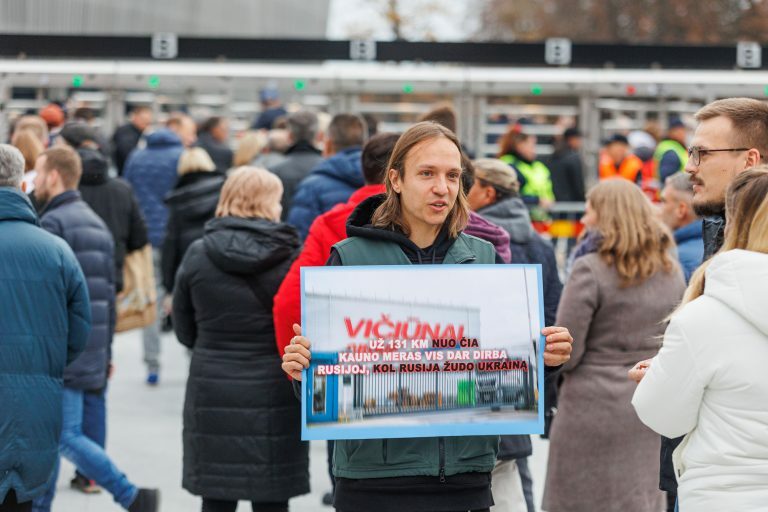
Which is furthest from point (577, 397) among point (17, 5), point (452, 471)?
point (17, 5)

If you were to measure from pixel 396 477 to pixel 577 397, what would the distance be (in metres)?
2.36

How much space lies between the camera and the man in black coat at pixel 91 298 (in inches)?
276

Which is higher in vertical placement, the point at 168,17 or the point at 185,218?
the point at 168,17

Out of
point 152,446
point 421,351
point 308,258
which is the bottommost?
point 152,446

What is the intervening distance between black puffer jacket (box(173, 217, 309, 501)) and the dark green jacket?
6.49 ft

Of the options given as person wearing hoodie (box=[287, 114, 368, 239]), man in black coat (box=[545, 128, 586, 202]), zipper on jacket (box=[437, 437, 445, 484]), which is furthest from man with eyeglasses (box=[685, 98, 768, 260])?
man in black coat (box=[545, 128, 586, 202])

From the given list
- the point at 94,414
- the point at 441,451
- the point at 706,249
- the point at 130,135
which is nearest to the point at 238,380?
the point at 94,414

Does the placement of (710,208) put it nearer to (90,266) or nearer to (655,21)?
(90,266)

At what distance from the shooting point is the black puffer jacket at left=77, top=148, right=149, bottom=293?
8.77 metres

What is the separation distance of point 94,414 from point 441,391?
4.25 meters

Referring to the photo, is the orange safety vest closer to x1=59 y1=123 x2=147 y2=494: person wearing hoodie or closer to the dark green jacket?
x1=59 y1=123 x2=147 y2=494: person wearing hoodie

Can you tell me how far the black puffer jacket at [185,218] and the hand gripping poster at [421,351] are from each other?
5823 millimetres

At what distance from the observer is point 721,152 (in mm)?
4449

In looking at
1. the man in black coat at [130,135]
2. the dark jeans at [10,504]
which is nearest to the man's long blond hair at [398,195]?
the dark jeans at [10,504]
